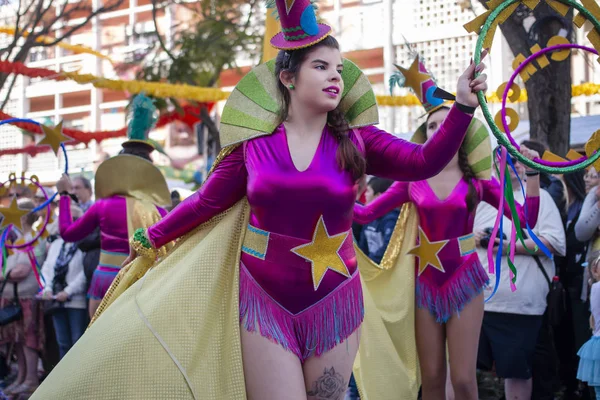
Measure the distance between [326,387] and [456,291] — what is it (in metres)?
1.82

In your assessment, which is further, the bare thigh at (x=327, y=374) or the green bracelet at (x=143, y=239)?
the green bracelet at (x=143, y=239)

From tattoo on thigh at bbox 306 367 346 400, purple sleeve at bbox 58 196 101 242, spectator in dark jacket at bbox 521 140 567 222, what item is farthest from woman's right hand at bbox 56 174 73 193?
tattoo on thigh at bbox 306 367 346 400

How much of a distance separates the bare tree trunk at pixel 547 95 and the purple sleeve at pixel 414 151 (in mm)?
4370

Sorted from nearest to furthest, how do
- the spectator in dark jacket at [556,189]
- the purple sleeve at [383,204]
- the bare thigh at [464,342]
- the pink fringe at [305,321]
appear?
1. the pink fringe at [305,321]
2. the bare thigh at [464,342]
3. the purple sleeve at [383,204]
4. the spectator in dark jacket at [556,189]

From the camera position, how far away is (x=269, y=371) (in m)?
3.14

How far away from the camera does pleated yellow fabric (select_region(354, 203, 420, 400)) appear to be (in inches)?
197

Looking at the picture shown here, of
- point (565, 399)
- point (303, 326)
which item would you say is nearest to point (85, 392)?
point (303, 326)

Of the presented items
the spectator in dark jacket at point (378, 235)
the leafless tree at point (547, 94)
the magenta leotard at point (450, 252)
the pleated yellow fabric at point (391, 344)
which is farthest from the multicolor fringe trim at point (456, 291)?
the leafless tree at point (547, 94)

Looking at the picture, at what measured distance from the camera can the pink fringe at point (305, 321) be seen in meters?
3.21

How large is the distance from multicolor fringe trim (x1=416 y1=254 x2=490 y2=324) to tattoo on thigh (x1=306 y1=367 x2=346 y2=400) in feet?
5.71

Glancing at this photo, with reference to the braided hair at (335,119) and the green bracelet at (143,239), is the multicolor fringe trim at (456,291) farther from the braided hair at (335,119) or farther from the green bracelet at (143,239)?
the green bracelet at (143,239)

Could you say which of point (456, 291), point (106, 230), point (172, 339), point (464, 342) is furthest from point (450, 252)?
point (106, 230)

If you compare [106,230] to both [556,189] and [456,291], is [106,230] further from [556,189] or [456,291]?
[556,189]

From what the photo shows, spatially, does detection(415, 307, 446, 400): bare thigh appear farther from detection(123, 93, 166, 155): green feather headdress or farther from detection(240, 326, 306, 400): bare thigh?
detection(123, 93, 166, 155): green feather headdress
